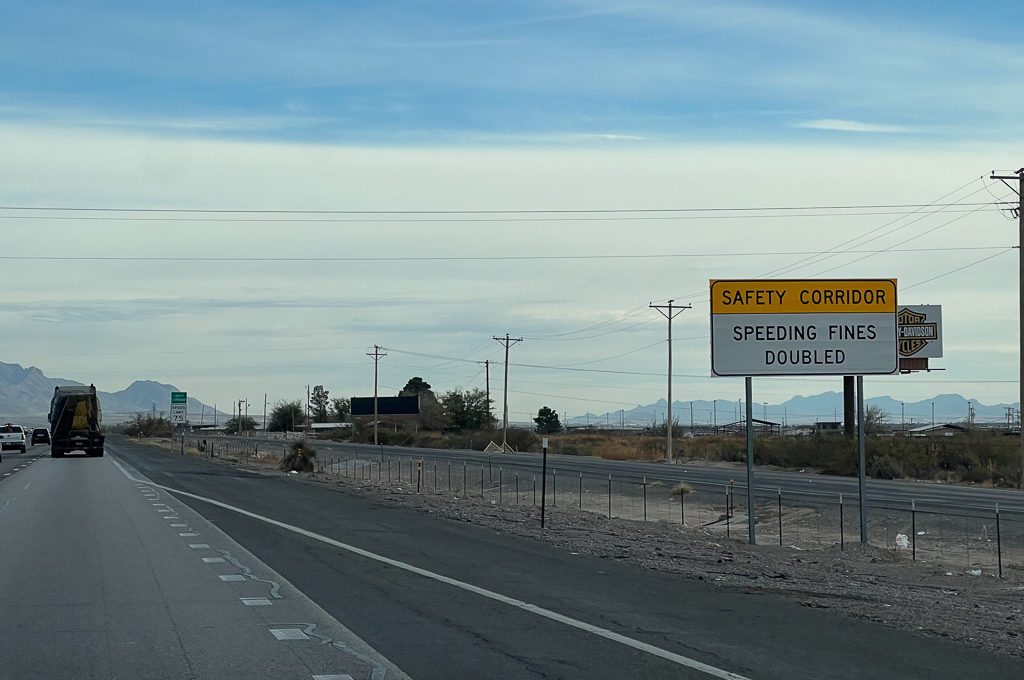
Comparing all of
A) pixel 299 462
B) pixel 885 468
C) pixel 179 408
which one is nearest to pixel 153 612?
pixel 299 462

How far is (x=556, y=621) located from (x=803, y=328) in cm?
1323

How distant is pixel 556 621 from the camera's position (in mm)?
11492

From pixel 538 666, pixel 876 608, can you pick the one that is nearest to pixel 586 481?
pixel 876 608

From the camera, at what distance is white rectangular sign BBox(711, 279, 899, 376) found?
76.0 feet

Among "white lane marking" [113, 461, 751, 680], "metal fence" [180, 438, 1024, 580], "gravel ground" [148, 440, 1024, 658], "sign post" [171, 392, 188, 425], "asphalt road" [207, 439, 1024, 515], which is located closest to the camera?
"white lane marking" [113, 461, 751, 680]

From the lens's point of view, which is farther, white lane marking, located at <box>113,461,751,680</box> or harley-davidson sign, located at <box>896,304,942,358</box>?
harley-davidson sign, located at <box>896,304,942,358</box>

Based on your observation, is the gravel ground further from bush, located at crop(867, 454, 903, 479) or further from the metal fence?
bush, located at crop(867, 454, 903, 479)

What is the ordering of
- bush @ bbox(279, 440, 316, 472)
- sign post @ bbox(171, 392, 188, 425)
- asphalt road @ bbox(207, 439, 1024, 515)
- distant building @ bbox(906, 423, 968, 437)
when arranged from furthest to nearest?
distant building @ bbox(906, 423, 968, 437) < sign post @ bbox(171, 392, 188, 425) < bush @ bbox(279, 440, 316, 472) < asphalt road @ bbox(207, 439, 1024, 515)

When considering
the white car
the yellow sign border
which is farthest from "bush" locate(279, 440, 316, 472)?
the white car

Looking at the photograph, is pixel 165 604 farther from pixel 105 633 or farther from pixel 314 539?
pixel 314 539

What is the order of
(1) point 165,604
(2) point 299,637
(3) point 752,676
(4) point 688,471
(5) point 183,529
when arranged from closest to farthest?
(3) point 752,676, (2) point 299,637, (1) point 165,604, (5) point 183,529, (4) point 688,471

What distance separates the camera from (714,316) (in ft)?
75.9

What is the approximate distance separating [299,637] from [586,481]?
40.1m

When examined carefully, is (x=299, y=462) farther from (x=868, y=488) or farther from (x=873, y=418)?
(x=873, y=418)
